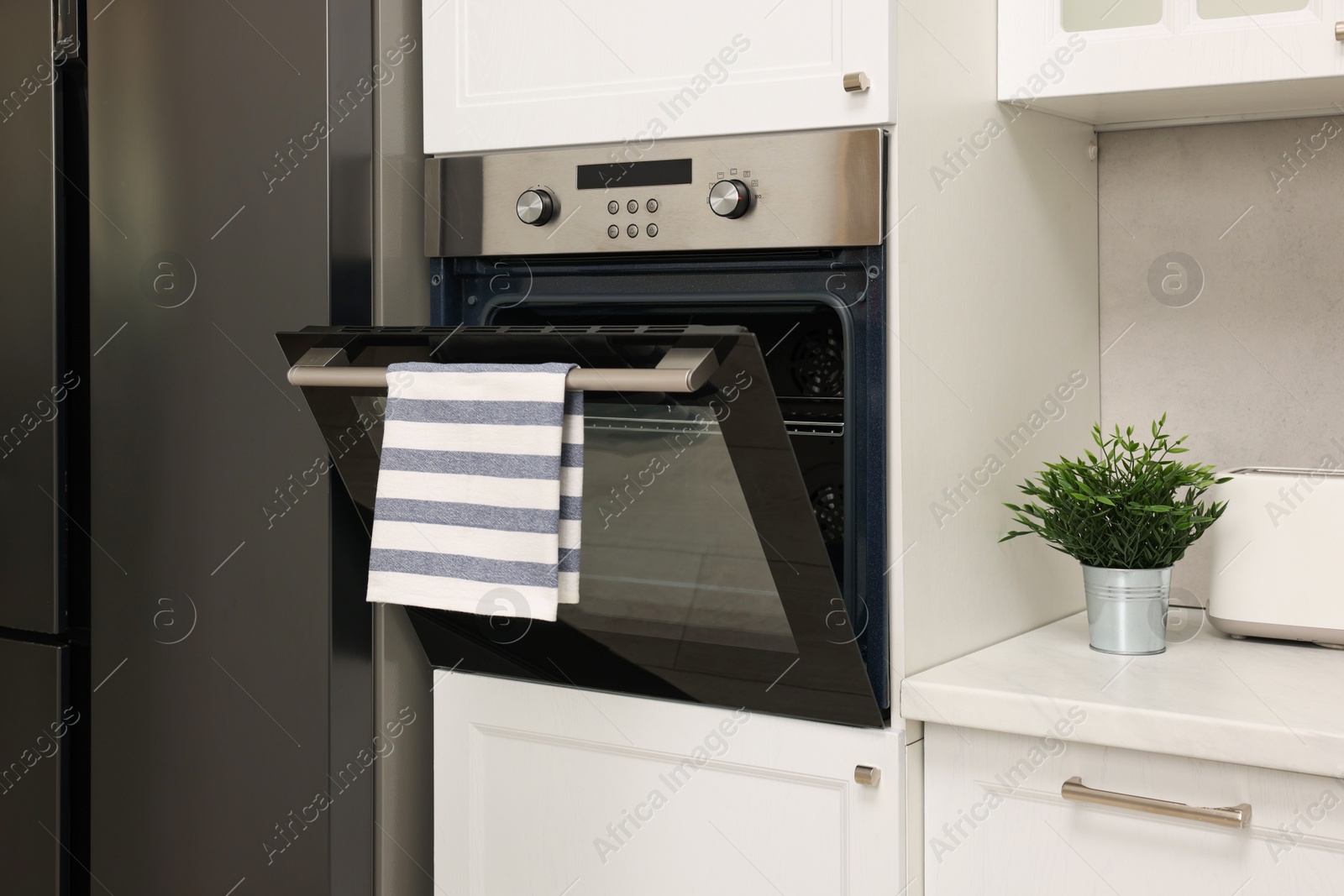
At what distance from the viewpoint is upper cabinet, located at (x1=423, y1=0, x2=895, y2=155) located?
115 centimetres

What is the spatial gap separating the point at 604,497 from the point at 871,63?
1.61ft

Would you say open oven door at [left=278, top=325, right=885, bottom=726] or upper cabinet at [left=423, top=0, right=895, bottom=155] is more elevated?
upper cabinet at [left=423, top=0, right=895, bottom=155]

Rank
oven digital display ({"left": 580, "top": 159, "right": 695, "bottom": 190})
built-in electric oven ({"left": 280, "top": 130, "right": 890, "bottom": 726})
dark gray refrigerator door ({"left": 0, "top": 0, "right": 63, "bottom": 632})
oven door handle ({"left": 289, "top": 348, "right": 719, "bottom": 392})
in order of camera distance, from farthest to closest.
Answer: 1. dark gray refrigerator door ({"left": 0, "top": 0, "right": 63, "bottom": 632})
2. oven digital display ({"left": 580, "top": 159, "right": 695, "bottom": 190})
3. built-in electric oven ({"left": 280, "top": 130, "right": 890, "bottom": 726})
4. oven door handle ({"left": 289, "top": 348, "right": 719, "bottom": 392})

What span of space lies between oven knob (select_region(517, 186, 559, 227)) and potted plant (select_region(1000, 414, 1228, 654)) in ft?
1.96

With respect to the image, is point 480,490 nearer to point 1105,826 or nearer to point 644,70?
point 644,70

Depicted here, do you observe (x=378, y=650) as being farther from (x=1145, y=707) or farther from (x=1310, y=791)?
(x=1310, y=791)

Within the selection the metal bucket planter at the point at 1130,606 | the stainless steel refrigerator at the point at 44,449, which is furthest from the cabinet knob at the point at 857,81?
the stainless steel refrigerator at the point at 44,449

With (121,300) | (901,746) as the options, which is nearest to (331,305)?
(121,300)

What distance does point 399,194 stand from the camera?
4.50ft

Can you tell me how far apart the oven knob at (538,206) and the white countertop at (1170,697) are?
0.61 meters

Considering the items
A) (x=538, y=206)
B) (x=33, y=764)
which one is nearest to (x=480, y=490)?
(x=538, y=206)

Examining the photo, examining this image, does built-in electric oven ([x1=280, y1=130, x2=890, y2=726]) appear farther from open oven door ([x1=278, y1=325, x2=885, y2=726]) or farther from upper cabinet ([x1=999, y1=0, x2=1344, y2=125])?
upper cabinet ([x1=999, y1=0, x2=1344, y2=125])

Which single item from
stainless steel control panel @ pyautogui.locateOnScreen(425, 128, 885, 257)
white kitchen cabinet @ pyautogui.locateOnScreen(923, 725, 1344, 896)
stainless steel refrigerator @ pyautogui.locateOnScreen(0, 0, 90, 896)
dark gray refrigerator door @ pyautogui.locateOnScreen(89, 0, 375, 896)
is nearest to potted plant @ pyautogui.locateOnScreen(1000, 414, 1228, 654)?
white kitchen cabinet @ pyautogui.locateOnScreen(923, 725, 1344, 896)

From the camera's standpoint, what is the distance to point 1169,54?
1.31 metres
